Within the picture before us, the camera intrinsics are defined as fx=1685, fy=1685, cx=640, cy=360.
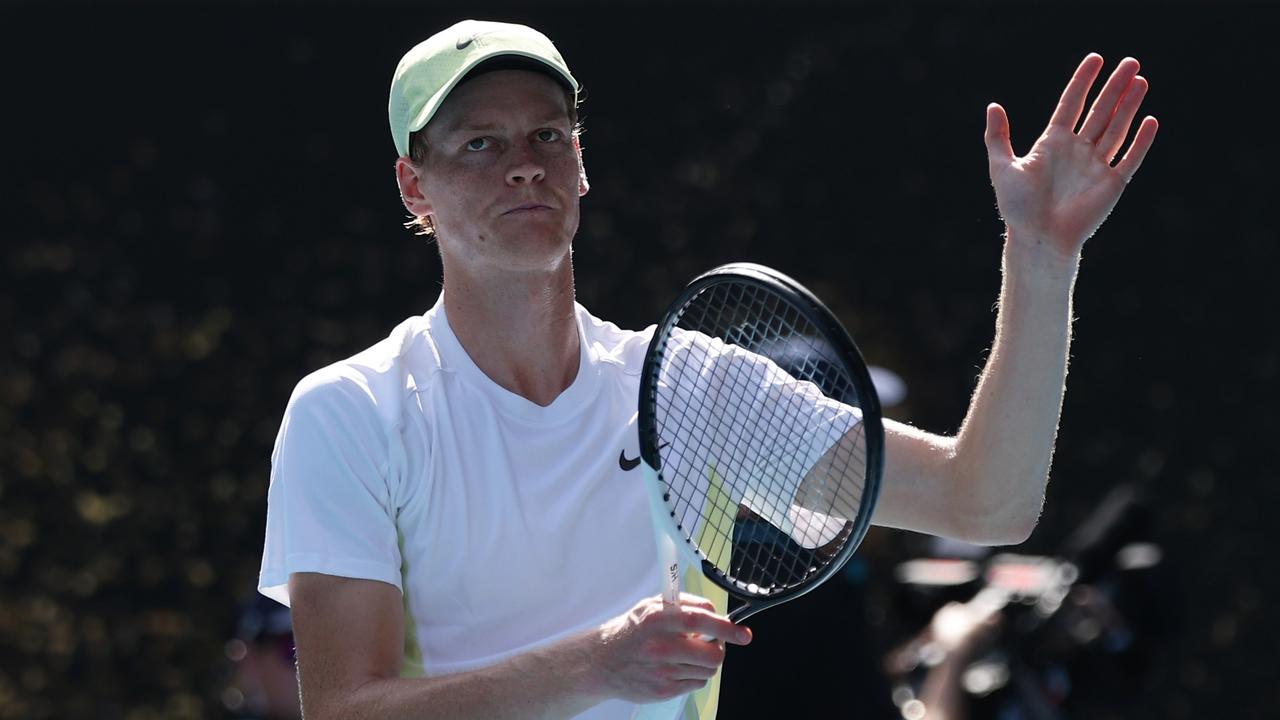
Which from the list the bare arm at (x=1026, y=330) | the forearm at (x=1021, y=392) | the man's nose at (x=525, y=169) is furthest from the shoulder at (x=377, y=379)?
the forearm at (x=1021, y=392)

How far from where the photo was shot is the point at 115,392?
A: 5648 millimetres

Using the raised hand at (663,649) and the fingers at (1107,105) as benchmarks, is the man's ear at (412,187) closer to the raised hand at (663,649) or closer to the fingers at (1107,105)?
the raised hand at (663,649)

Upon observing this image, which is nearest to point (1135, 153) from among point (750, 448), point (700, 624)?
point (750, 448)

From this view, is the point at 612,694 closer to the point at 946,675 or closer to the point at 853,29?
the point at 946,675

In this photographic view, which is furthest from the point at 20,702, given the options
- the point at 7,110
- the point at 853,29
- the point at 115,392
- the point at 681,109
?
the point at 853,29

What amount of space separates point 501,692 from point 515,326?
587mm

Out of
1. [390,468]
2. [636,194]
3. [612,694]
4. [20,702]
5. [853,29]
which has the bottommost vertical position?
[20,702]

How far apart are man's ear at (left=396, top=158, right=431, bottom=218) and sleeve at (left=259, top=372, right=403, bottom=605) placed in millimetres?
360

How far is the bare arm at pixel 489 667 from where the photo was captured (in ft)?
6.23

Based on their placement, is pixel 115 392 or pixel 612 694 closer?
pixel 612 694

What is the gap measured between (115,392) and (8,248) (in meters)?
0.59

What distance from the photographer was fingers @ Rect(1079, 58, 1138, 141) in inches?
90.4

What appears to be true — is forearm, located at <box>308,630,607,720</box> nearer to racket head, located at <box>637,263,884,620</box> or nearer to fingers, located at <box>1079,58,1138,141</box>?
racket head, located at <box>637,263,884,620</box>

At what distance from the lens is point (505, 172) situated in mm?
2316
